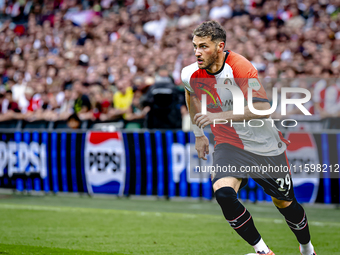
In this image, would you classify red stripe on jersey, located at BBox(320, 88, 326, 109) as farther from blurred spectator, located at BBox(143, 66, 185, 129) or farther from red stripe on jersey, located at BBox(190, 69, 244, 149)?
red stripe on jersey, located at BBox(190, 69, 244, 149)

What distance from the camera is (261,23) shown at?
14.3m

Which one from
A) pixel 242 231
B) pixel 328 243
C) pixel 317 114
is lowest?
pixel 328 243

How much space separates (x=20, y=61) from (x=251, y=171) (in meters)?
15.4

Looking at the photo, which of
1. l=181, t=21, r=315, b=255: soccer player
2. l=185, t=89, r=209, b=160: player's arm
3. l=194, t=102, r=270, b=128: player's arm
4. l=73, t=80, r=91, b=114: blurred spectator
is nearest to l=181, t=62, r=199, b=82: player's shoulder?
l=181, t=21, r=315, b=255: soccer player

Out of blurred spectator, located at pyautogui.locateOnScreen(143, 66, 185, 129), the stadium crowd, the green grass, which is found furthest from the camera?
the stadium crowd

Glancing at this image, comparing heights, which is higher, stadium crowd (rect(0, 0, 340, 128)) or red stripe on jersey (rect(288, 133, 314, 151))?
stadium crowd (rect(0, 0, 340, 128))

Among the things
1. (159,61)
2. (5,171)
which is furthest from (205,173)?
(159,61)

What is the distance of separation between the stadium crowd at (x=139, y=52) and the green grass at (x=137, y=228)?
227cm

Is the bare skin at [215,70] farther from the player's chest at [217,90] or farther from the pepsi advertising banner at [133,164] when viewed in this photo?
the pepsi advertising banner at [133,164]

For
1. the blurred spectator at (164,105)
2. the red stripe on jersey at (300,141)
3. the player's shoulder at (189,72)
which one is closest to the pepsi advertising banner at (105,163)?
the blurred spectator at (164,105)

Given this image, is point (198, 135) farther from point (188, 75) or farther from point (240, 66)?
point (240, 66)

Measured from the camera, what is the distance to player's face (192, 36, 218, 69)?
4434 millimetres

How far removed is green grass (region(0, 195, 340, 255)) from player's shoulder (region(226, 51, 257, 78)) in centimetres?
205

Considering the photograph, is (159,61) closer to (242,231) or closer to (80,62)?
(80,62)
